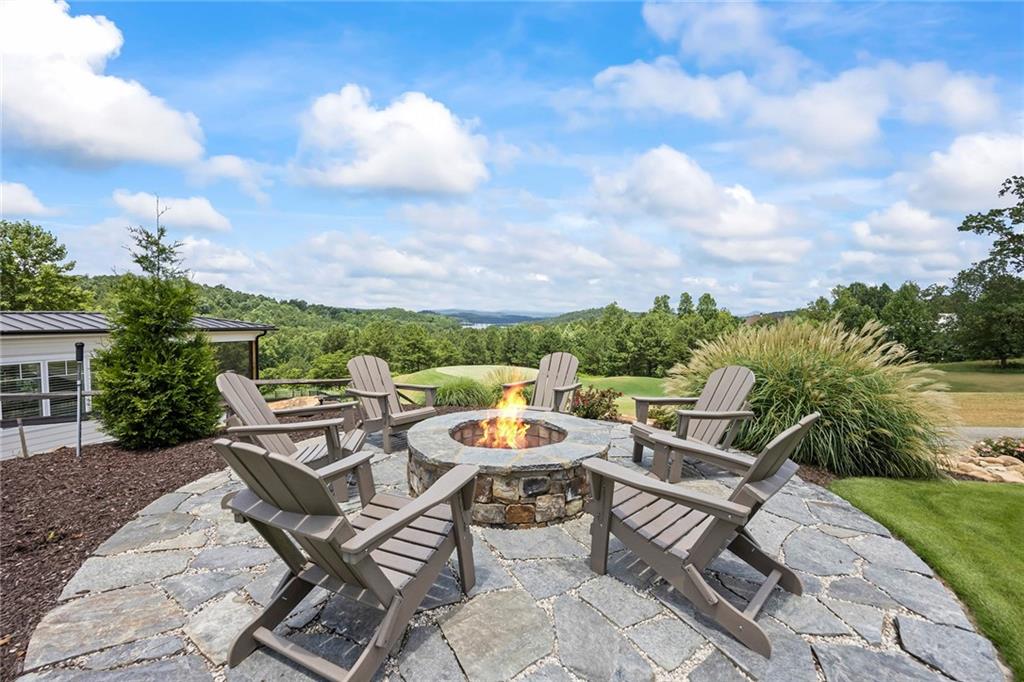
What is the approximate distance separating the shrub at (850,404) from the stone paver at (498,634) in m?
3.62

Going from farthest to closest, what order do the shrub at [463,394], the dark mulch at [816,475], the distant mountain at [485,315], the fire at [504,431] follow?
the distant mountain at [485,315], the shrub at [463,394], the dark mulch at [816,475], the fire at [504,431]

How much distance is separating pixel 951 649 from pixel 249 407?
437 cm

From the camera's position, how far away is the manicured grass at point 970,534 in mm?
2174

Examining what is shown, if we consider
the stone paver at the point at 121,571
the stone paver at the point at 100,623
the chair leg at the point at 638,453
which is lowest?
the stone paver at the point at 121,571

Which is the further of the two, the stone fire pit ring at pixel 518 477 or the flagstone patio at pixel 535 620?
the stone fire pit ring at pixel 518 477

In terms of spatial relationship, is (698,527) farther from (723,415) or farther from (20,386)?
(20,386)

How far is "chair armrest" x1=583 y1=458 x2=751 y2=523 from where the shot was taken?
183cm

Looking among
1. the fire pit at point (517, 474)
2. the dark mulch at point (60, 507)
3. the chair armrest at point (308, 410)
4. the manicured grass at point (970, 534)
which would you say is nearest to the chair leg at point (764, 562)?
the manicured grass at point (970, 534)

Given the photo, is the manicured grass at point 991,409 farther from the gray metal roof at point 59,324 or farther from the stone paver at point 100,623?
the gray metal roof at point 59,324

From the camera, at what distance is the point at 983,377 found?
49.8 feet

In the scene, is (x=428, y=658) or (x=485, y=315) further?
(x=485, y=315)

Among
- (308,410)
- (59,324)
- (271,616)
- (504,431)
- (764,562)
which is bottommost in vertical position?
(271,616)

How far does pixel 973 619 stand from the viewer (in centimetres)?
217

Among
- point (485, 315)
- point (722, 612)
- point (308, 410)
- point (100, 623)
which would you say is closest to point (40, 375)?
point (308, 410)
